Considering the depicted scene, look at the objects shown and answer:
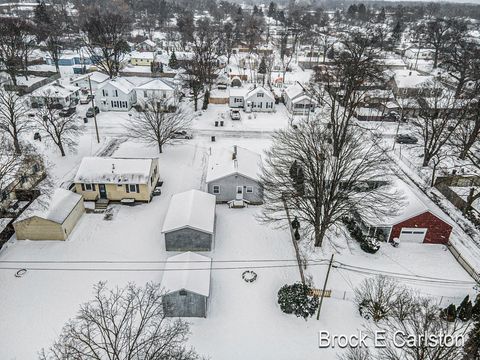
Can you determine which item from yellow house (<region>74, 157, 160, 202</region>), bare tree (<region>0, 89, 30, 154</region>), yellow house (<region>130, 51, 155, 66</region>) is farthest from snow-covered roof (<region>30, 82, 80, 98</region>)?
yellow house (<region>130, 51, 155, 66</region>)

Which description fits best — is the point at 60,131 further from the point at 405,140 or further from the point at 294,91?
the point at 405,140

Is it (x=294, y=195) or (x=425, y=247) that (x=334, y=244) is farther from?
A: (x=425, y=247)

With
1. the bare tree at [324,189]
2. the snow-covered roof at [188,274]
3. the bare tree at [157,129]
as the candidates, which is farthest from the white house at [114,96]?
the snow-covered roof at [188,274]

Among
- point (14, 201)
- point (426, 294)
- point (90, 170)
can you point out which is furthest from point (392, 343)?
point (14, 201)

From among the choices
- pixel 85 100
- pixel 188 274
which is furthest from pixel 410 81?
pixel 188 274

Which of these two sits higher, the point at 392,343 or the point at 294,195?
the point at 294,195

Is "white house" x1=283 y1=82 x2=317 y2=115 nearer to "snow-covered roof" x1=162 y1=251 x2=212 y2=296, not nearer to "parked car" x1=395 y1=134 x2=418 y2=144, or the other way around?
"parked car" x1=395 y1=134 x2=418 y2=144
